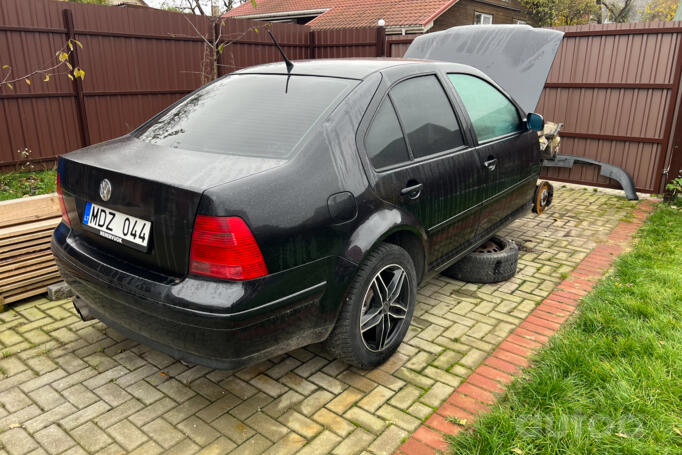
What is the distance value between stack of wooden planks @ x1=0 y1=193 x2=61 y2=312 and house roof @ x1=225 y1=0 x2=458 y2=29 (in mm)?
16966

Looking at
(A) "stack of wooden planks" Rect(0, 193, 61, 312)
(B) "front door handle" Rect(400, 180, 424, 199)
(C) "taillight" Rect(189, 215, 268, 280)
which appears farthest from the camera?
(A) "stack of wooden planks" Rect(0, 193, 61, 312)

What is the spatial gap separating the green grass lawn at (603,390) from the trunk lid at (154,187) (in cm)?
161

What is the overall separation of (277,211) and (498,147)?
2.36 m

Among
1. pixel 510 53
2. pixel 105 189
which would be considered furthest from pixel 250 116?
pixel 510 53

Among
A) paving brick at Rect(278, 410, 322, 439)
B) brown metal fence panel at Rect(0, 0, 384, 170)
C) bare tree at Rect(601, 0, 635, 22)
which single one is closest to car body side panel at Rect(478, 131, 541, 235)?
paving brick at Rect(278, 410, 322, 439)

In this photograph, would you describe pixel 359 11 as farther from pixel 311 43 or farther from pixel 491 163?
pixel 491 163

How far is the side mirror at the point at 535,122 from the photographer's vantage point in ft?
14.9

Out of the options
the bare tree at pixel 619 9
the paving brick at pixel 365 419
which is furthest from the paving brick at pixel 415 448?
the bare tree at pixel 619 9

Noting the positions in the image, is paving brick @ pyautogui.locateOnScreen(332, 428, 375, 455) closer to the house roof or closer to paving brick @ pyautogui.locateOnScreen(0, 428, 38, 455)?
paving brick @ pyautogui.locateOnScreen(0, 428, 38, 455)

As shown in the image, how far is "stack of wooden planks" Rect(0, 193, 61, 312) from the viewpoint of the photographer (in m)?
3.82

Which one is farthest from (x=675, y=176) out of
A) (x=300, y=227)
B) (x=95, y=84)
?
(x=95, y=84)

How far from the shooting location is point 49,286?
4020 millimetres

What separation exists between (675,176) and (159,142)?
684cm

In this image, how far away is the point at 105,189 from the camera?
8.46ft
